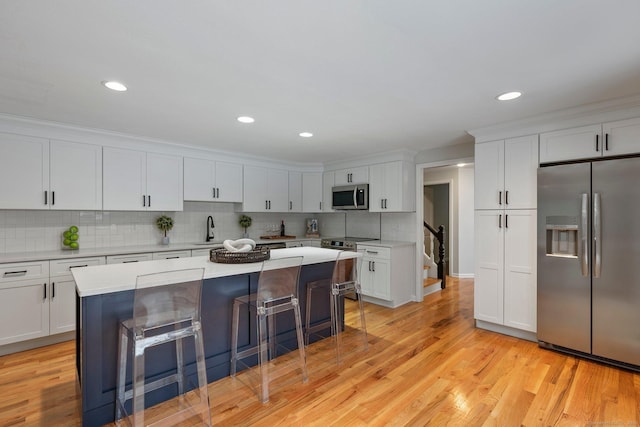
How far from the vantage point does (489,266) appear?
358 centimetres

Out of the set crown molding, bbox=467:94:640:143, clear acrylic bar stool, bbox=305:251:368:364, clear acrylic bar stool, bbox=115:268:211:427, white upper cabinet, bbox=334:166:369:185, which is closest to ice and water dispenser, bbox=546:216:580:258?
crown molding, bbox=467:94:640:143

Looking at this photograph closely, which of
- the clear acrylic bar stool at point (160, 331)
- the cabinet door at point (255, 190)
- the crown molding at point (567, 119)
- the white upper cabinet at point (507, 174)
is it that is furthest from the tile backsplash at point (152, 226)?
the clear acrylic bar stool at point (160, 331)

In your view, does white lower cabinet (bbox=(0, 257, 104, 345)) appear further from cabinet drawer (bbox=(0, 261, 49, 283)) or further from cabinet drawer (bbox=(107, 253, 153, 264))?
cabinet drawer (bbox=(107, 253, 153, 264))

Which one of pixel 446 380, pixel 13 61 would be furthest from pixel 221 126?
pixel 446 380

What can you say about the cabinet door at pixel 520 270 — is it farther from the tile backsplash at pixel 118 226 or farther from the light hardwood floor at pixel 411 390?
the tile backsplash at pixel 118 226

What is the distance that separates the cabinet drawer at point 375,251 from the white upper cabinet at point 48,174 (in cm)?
346

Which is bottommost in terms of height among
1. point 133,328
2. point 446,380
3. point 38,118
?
point 446,380

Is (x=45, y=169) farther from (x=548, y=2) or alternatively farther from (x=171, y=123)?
(x=548, y=2)

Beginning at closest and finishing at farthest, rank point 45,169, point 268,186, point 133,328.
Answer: point 133,328 < point 45,169 < point 268,186

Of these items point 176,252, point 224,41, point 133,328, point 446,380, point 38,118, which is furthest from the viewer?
point 176,252

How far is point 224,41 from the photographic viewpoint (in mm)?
1795

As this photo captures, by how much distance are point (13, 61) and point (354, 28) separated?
2120 mm

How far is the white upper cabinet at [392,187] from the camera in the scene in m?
4.69

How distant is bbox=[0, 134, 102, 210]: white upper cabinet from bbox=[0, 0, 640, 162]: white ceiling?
43 cm
